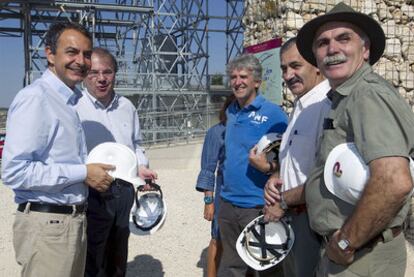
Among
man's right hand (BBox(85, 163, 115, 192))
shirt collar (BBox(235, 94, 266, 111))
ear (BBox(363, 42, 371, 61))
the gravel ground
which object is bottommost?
the gravel ground

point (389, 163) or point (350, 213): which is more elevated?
point (389, 163)

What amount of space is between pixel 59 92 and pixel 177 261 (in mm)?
3429

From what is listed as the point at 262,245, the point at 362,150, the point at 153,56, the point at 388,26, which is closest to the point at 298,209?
the point at 262,245

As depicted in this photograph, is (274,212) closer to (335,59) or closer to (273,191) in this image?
(273,191)

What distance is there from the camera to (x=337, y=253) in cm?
215

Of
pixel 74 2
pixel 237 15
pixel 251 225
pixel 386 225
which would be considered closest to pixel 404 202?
pixel 386 225

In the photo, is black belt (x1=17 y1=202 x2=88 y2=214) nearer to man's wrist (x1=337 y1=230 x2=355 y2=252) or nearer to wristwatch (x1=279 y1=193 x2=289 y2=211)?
wristwatch (x1=279 y1=193 x2=289 y2=211)

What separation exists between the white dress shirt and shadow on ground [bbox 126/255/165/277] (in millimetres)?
2778

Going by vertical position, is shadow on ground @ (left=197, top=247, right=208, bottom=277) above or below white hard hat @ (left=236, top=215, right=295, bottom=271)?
below

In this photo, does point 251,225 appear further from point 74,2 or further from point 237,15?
point 237,15

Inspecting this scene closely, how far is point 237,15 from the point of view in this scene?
2402 centimetres

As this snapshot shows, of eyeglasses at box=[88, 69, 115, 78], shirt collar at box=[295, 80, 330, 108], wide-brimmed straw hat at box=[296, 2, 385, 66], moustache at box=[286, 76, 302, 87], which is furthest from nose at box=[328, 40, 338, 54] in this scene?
eyeglasses at box=[88, 69, 115, 78]

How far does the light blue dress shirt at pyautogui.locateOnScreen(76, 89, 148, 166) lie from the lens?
3924 mm

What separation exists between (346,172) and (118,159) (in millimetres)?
1666
